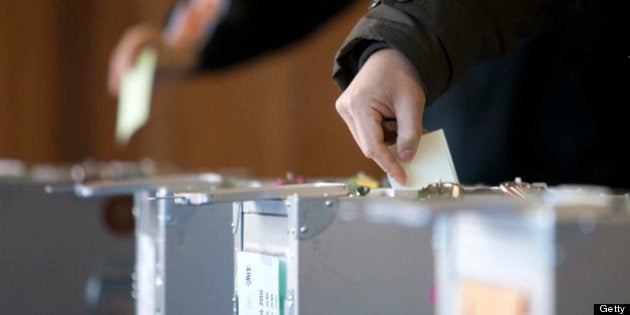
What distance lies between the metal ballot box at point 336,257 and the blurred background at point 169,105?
3.63 meters

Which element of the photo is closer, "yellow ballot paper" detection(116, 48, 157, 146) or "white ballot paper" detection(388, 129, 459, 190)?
"white ballot paper" detection(388, 129, 459, 190)

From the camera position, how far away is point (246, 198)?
3.08 ft

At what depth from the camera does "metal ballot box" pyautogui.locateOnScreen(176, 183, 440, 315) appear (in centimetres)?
91

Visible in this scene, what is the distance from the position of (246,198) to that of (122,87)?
106cm

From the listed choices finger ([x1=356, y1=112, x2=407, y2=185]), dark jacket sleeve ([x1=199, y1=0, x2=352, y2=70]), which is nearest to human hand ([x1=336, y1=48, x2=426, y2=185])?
finger ([x1=356, y1=112, x2=407, y2=185])

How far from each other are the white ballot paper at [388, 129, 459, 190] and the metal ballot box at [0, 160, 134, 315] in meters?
1.02

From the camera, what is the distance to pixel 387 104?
1013mm

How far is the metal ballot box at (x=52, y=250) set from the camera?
1920 mm

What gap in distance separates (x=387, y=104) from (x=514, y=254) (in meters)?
0.43

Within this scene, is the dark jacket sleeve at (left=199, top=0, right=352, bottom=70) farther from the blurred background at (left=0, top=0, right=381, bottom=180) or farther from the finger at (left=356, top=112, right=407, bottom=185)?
the blurred background at (left=0, top=0, right=381, bottom=180)

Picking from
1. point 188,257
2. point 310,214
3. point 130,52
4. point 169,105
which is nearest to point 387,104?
point 310,214

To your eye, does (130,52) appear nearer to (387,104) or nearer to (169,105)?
(387,104)

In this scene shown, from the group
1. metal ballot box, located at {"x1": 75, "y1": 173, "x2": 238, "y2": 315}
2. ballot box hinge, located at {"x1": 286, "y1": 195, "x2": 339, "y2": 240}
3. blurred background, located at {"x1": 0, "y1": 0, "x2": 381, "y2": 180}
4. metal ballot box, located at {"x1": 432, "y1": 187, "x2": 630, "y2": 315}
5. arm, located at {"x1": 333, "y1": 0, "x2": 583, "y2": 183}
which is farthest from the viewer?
blurred background, located at {"x1": 0, "y1": 0, "x2": 381, "y2": 180}

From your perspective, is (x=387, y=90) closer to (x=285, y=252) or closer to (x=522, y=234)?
(x=285, y=252)
